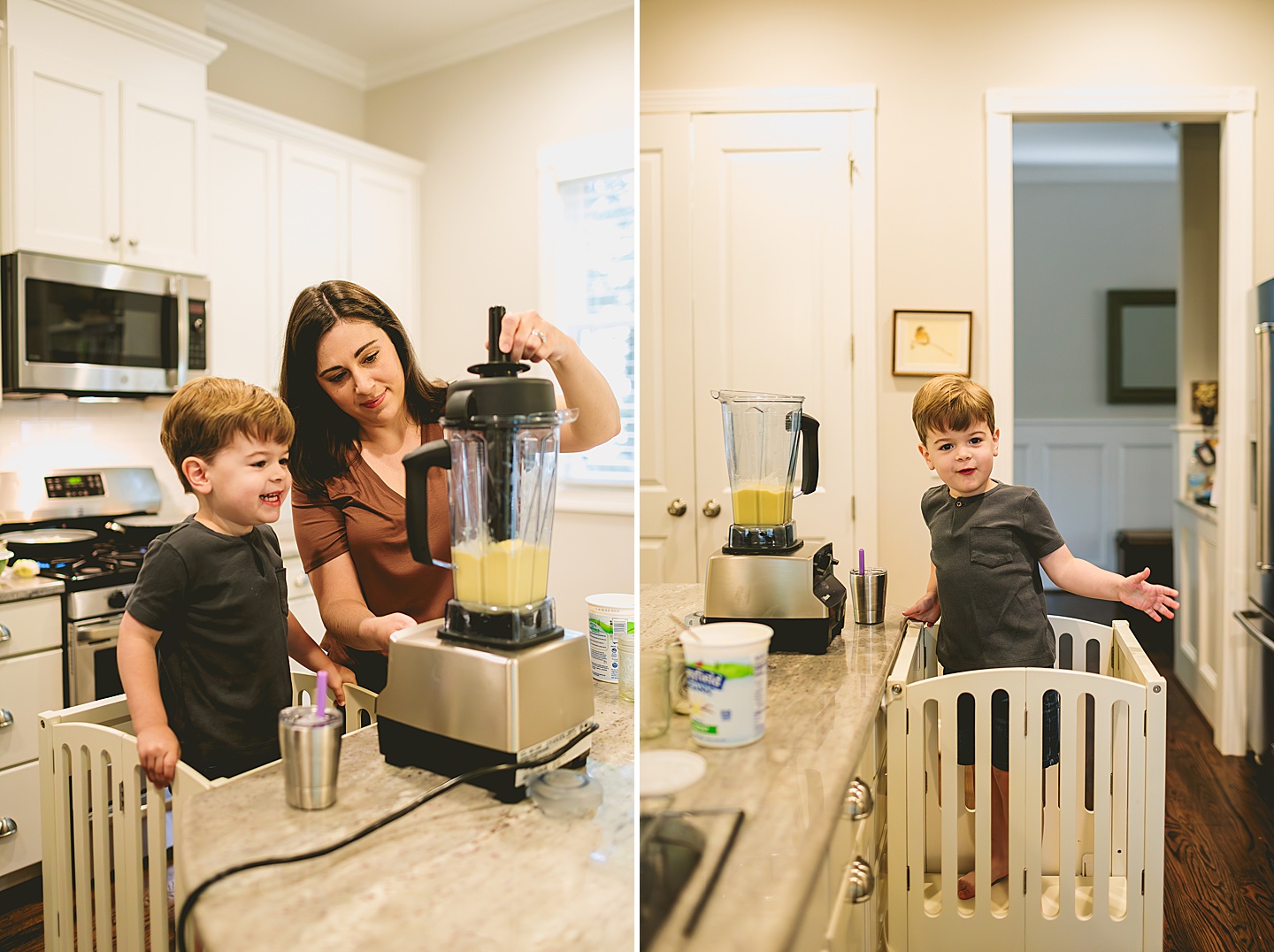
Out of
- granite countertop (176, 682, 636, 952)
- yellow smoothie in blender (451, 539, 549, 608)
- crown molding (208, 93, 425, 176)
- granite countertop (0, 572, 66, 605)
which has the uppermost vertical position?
crown molding (208, 93, 425, 176)

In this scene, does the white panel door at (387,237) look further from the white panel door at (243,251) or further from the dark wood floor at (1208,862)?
the dark wood floor at (1208,862)

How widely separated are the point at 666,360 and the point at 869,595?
0.61 meters

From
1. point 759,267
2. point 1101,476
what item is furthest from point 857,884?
point 1101,476

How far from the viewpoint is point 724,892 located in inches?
22.3

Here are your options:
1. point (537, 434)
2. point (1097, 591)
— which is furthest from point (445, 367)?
point (1097, 591)

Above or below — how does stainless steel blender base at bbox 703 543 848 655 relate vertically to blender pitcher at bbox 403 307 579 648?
below

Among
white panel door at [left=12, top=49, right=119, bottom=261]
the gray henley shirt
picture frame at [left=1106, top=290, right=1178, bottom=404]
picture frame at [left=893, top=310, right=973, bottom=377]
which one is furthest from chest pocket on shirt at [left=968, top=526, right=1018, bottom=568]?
picture frame at [left=1106, top=290, right=1178, bottom=404]

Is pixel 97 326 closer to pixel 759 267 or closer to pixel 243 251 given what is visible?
pixel 243 251

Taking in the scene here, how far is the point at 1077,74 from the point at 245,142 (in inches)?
79.6

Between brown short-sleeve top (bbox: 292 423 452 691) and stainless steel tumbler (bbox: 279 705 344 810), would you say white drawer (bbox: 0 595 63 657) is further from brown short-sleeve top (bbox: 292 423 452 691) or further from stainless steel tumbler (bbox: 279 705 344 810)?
stainless steel tumbler (bbox: 279 705 344 810)

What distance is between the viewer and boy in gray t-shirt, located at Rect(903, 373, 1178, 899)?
1.33 metres

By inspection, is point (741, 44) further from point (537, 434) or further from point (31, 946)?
point (31, 946)

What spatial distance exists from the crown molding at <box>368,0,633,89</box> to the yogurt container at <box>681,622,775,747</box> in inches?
41.1

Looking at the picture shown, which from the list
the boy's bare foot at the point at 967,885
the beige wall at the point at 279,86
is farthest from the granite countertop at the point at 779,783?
the beige wall at the point at 279,86
